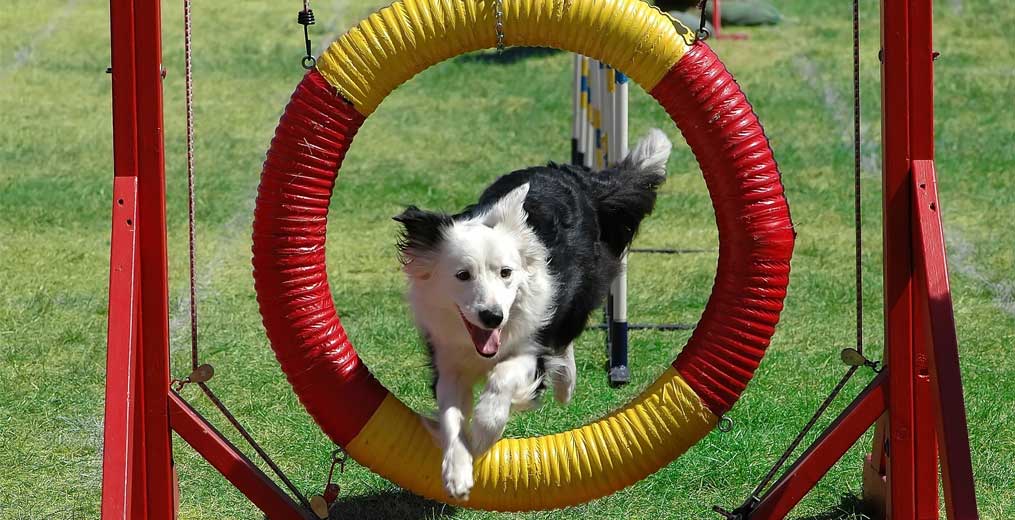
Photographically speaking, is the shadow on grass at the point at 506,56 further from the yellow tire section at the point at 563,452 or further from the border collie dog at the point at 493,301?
the yellow tire section at the point at 563,452

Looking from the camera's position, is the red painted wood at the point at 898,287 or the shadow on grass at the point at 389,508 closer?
the red painted wood at the point at 898,287

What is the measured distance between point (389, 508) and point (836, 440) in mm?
1758

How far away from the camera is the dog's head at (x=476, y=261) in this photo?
172 inches

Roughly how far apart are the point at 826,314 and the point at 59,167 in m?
7.32

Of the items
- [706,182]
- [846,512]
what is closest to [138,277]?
[706,182]

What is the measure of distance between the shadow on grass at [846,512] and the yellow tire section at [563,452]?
0.92 m

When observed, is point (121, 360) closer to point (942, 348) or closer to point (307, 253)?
point (307, 253)

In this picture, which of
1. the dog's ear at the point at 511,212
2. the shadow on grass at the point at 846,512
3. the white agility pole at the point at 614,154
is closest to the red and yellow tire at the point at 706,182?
the dog's ear at the point at 511,212

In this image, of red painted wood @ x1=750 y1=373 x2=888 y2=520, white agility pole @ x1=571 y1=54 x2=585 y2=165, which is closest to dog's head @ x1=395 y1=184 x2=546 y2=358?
red painted wood @ x1=750 y1=373 x2=888 y2=520

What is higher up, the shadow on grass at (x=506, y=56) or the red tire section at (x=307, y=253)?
the shadow on grass at (x=506, y=56)

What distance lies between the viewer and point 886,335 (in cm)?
453

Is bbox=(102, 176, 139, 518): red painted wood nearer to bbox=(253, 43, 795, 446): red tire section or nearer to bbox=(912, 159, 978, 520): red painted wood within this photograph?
bbox=(253, 43, 795, 446): red tire section

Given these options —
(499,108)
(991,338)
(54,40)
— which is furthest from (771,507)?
(54,40)

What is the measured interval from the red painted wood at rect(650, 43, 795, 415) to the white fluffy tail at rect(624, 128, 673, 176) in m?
1.30
